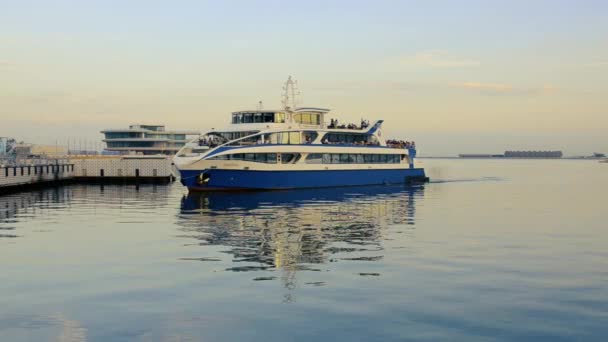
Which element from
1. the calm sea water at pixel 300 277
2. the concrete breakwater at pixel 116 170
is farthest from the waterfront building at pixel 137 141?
the calm sea water at pixel 300 277

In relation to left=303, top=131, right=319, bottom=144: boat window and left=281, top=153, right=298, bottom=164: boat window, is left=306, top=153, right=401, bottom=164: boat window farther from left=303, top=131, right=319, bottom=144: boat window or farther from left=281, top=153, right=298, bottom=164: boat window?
left=281, top=153, right=298, bottom=164: boat window

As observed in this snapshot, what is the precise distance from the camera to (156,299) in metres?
18.2

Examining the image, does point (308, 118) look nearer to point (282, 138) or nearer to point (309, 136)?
point (309, 136)

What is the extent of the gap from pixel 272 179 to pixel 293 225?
99.1 ft

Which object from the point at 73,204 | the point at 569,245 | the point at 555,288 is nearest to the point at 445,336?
the point at 555,288

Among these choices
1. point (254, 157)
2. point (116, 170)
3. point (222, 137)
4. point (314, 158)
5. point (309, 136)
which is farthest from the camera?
point (116, 170)

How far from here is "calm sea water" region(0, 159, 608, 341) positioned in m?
15.4

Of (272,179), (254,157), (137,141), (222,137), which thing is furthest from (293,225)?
(137,141)

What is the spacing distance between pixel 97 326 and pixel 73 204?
135ft

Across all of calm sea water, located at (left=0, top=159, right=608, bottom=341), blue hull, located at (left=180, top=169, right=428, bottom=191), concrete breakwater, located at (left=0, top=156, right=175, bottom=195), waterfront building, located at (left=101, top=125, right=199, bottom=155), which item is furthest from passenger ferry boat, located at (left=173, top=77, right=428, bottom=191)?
waterfront building, located at (left=101, top=125, right=199, bottom=155)

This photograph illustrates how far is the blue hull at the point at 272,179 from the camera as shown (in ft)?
209

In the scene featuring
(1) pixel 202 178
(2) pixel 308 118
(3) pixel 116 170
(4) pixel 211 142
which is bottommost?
(1) pixel 202 178

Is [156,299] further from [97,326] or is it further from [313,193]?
[313,193]

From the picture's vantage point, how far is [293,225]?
37.1 metres
